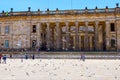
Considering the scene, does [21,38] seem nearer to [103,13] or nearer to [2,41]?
[2,41]

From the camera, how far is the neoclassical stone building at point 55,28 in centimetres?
6281

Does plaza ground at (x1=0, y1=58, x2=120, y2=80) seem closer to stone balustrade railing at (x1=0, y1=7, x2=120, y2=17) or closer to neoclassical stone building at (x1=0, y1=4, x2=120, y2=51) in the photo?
stone balustrade railing at (x1=0, y1=7, x2=120, y2=17)

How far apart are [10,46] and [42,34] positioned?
677 cm

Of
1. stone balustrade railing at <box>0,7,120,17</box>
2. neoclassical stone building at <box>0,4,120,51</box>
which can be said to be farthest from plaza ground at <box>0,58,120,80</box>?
neoclassical stone building at <box>0,4,120,51</box>

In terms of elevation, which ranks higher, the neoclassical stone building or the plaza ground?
the neoclassical stone building

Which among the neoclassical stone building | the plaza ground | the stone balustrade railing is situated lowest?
the plaza ground

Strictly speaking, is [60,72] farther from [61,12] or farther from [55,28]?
[55,28]

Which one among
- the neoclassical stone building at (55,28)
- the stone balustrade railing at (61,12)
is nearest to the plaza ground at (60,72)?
the stone balustrade railing at (61,12)

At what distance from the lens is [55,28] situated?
68875mm

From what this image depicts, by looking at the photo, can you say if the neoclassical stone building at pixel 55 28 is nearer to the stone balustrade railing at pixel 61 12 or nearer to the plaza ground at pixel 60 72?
the stone balustrade railing at pixel 61 12

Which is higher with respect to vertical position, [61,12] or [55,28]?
[61,12]

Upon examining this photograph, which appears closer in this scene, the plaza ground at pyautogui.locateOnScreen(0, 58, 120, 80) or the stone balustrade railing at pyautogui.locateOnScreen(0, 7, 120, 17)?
the plaza ground at pyautogui.locateOnScreen(0, 58, 120, 80)

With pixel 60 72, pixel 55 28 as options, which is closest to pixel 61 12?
pixel 55 28

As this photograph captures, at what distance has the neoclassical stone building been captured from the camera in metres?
62.8
